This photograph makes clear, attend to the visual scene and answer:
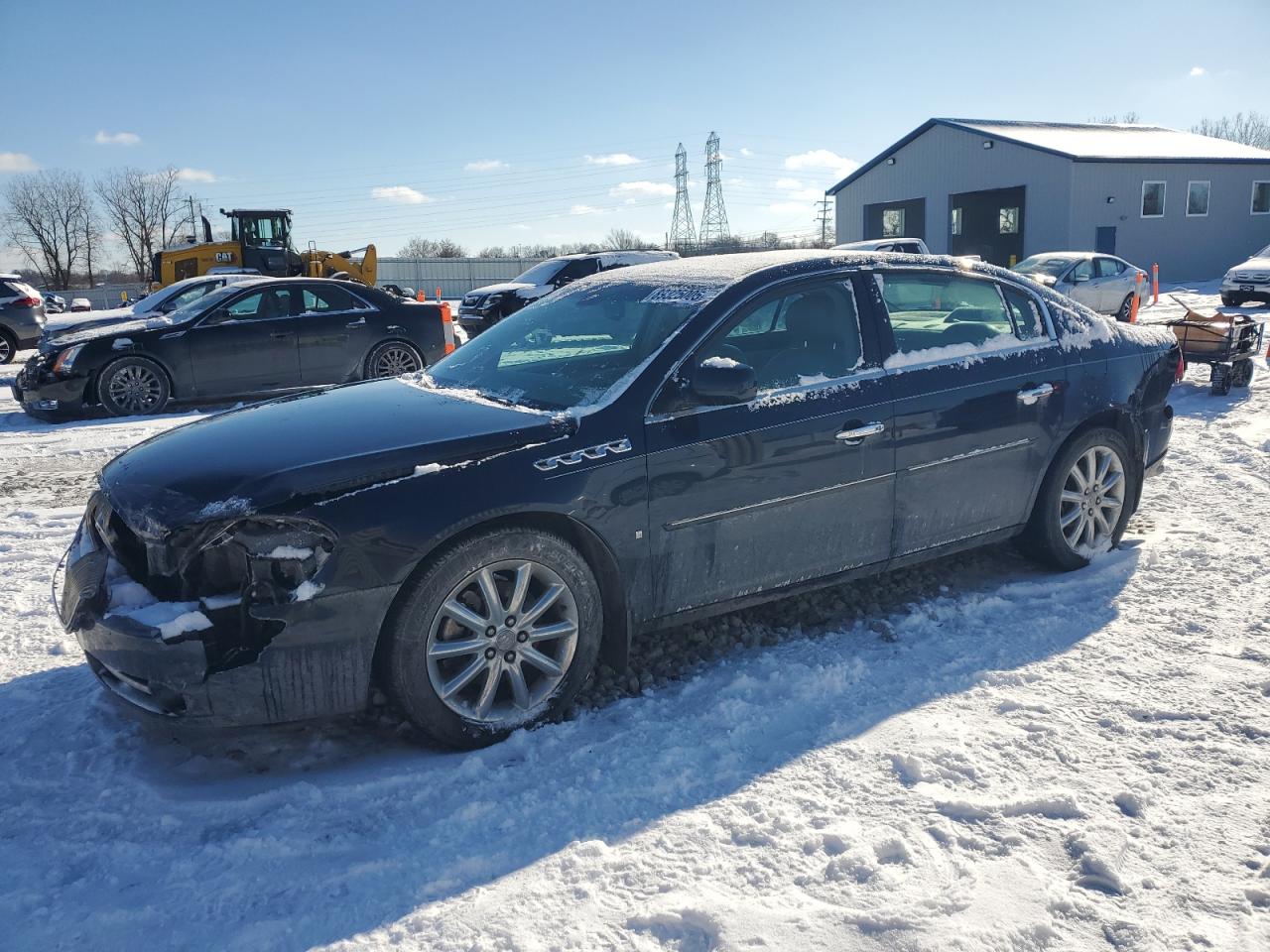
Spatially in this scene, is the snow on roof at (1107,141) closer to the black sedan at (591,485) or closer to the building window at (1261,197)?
the building window at (1261,197)

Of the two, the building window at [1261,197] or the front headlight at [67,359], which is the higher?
the building window at [1261,197]

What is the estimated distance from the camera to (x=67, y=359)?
10039mm

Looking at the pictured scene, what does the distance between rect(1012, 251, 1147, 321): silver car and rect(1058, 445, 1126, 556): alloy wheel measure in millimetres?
15497

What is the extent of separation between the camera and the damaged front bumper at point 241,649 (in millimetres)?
2871

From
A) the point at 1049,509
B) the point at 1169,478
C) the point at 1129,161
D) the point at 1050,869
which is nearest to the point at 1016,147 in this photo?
the point at 1129,161

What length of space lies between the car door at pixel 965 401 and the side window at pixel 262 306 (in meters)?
8.52

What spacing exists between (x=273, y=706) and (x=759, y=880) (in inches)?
61.3

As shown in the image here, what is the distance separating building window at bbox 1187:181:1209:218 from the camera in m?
33.3

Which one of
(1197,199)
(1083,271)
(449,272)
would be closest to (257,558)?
(1083,271)

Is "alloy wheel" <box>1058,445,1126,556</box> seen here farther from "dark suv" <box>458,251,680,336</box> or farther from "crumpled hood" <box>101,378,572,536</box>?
"dark suv" <box>458,251,680,336</box>

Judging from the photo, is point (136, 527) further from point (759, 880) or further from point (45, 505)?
point (45, 505)

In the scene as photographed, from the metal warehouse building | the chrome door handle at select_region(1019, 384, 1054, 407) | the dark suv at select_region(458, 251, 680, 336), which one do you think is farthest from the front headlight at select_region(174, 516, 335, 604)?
the metal warehouse building

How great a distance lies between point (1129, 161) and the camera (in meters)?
31.4

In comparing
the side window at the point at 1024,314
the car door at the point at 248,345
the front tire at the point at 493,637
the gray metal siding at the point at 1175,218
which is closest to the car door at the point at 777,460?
the front tire at the point at 493,637
